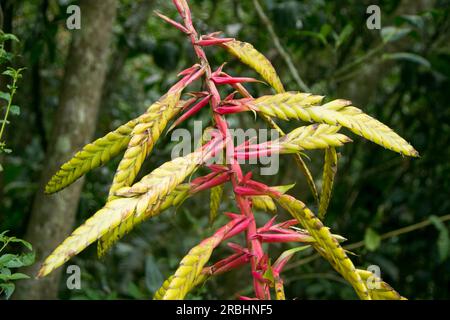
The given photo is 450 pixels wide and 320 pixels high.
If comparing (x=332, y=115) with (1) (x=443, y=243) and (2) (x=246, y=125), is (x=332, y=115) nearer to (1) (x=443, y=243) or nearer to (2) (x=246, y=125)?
(1) (x=443, y=243)

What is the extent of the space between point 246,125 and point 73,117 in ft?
3.65

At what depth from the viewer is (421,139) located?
2.52 meters

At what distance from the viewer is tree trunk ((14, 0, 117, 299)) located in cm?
145

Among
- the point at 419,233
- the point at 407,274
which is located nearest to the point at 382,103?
the point at 419,233

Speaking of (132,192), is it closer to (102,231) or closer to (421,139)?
(102,231)

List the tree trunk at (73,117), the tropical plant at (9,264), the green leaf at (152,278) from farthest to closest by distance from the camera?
1. the green leaf at (152,278)
2. the tree trunk at (73,117)
3. the tropical plant at (9,264)

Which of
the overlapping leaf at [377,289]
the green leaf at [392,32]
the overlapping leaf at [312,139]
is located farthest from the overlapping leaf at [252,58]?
the green leaf at [392,32]

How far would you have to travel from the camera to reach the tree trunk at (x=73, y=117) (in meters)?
1.45

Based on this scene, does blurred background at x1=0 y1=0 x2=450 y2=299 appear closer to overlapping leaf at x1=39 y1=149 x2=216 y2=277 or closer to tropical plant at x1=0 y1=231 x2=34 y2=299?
tropical plant at x1=0 y1=231 x2=34 y2=299

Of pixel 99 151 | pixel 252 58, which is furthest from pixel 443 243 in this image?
pixel 99 151

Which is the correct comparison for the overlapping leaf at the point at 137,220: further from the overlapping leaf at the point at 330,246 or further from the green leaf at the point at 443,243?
the green leaf at the point at 443,243

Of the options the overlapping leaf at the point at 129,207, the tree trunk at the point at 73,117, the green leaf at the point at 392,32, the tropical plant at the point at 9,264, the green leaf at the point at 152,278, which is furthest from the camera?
the green leaf at the point at 392,32

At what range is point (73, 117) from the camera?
59.3 inches

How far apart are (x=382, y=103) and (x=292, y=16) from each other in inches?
38.0
